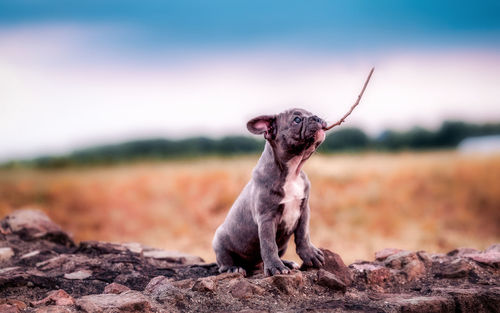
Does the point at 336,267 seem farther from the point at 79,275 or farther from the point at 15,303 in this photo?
the point at 15,303

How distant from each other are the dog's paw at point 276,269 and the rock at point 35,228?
11.2ft

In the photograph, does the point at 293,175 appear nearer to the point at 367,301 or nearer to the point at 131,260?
the point at 367,301

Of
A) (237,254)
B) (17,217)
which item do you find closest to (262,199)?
(237,254)

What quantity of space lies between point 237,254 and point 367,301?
4.30 ft

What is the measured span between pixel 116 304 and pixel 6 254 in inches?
106

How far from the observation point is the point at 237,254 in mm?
5824

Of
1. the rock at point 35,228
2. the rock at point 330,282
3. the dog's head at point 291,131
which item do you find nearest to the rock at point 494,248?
the rock at point 330,282

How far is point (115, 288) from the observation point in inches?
Result: 219

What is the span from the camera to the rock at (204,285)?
16.8 ft

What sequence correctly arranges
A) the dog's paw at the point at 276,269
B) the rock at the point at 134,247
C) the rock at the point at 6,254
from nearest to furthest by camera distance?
the dog's paw at the point at 276,269, the rock at the point at 6,254, the rock at the point at 134,247

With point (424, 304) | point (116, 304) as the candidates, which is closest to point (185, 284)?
point (116, 304)

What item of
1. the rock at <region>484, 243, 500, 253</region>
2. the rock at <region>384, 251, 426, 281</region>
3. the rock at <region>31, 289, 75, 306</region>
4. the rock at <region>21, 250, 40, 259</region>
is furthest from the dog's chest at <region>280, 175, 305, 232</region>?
the rock at <region>21, 250, 40, 259</region>

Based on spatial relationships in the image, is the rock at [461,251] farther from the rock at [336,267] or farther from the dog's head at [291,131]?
the dog's head at [291,131]

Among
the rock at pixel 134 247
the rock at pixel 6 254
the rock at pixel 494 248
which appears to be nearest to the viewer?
the rock at pixel 494 248
